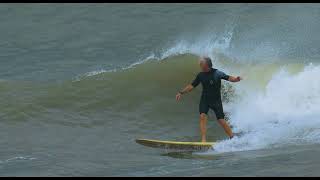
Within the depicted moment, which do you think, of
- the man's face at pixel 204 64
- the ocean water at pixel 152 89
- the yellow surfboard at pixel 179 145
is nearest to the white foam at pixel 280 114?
the ocean water at pixel 152 89

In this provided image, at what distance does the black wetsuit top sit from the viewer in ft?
40.1

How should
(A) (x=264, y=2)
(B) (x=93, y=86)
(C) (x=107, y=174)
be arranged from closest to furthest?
(C) (x=107, y=174) < (B) (x=93, y=86) < (A) (x=264, y=2)

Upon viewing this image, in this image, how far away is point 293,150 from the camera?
10.8 metres

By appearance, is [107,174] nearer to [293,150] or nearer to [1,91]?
[293,150]

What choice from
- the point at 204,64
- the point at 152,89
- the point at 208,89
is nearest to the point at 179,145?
the point at 208,89

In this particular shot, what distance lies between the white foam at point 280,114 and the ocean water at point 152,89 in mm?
25

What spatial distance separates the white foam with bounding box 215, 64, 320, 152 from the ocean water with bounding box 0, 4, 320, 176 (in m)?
0.02

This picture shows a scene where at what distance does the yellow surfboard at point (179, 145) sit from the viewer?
469 inches

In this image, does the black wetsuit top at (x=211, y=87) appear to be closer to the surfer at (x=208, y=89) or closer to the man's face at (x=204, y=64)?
the surfer at (x=208, y=89)

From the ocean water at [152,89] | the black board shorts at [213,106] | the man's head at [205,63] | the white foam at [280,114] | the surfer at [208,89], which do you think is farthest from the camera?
the black board shorts at [213,106]

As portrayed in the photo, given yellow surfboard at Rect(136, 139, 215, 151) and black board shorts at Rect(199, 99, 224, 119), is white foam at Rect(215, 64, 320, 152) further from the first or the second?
black board shorts at Rect(199, 99, 224, 119)

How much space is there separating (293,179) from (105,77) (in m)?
9.36

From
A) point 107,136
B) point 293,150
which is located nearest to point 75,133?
point 107,136

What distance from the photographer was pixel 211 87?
1229cm
